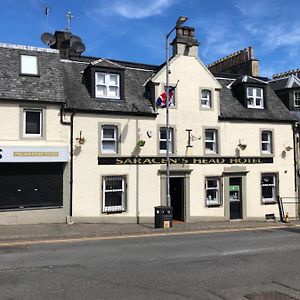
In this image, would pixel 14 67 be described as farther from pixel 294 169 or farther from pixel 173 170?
pixel 294 169

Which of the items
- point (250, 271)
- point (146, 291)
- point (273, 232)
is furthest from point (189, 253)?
point (273, 232)

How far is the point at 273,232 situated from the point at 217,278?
1030 cm

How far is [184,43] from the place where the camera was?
24984 millimetres

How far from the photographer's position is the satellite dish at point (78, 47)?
2601cm

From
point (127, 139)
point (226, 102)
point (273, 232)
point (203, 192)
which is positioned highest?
point (226, 102)

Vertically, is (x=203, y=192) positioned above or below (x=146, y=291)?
above

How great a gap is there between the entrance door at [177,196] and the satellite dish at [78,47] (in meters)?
9.82

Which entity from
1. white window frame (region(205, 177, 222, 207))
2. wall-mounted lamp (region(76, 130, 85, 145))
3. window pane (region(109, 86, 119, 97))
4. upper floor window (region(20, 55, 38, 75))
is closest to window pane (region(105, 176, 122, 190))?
wall-mounted lamp (region(76, 130, 85, 145))

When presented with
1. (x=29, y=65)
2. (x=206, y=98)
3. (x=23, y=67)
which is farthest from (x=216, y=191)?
(x=23, y=67)

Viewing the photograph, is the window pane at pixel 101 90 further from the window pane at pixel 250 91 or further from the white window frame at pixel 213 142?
the window pane at pixel 250 91

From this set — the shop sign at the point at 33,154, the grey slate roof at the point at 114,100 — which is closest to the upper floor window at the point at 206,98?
the grey slate roof at the point at 114,100

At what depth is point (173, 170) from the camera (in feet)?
76.7

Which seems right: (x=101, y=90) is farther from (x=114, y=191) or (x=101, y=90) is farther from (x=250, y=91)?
(x=250, y=91)

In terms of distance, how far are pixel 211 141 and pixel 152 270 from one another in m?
15.1
